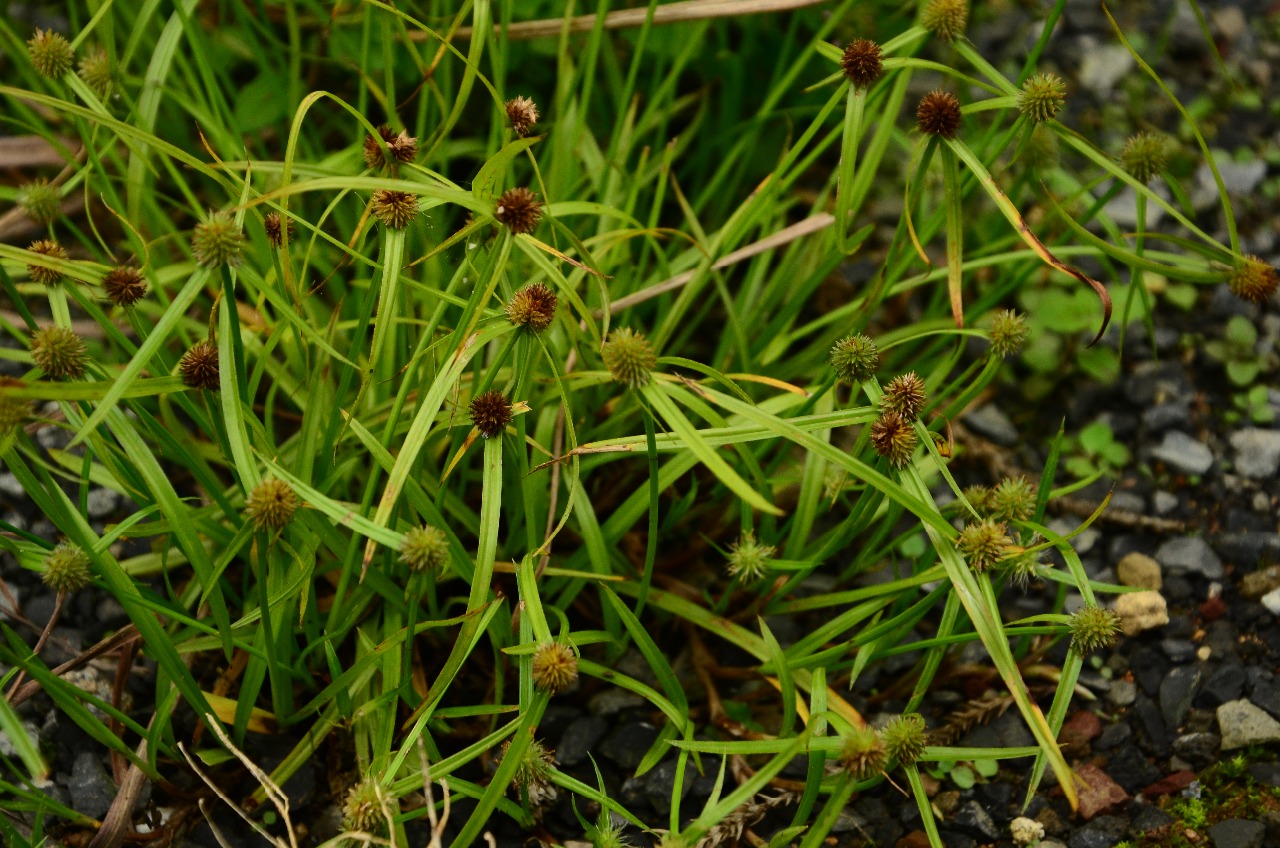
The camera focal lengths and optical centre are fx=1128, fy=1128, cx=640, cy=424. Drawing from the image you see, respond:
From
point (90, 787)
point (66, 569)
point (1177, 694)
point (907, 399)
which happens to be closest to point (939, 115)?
point (907, 399)

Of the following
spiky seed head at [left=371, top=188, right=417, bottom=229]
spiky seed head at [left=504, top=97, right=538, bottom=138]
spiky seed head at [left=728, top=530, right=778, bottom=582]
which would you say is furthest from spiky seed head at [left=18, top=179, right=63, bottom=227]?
spiky seed head at [left=728, top=530, right=778, bottom=582]

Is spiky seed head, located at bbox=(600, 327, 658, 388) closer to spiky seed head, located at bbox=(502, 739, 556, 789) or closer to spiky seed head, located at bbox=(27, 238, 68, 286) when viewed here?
spiky seed head, located at bbox=(502, 739, 556, 789)

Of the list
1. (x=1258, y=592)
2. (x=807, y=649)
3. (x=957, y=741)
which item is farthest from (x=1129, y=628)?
(x=807, y=649)

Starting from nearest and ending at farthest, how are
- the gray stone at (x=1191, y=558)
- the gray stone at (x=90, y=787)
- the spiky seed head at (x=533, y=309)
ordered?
the spiky seed head at (x=533, y=309), the gray stone at (x=90, y=787), the gray stone at (x=1191, y=558)

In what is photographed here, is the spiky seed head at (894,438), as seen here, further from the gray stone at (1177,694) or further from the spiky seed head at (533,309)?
the gray stone at (1177,694)

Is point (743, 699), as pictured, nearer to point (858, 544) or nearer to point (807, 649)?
point (807, 649)

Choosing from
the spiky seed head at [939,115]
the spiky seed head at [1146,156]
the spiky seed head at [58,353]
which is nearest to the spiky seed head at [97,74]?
the spiky seed head at [58,353]
